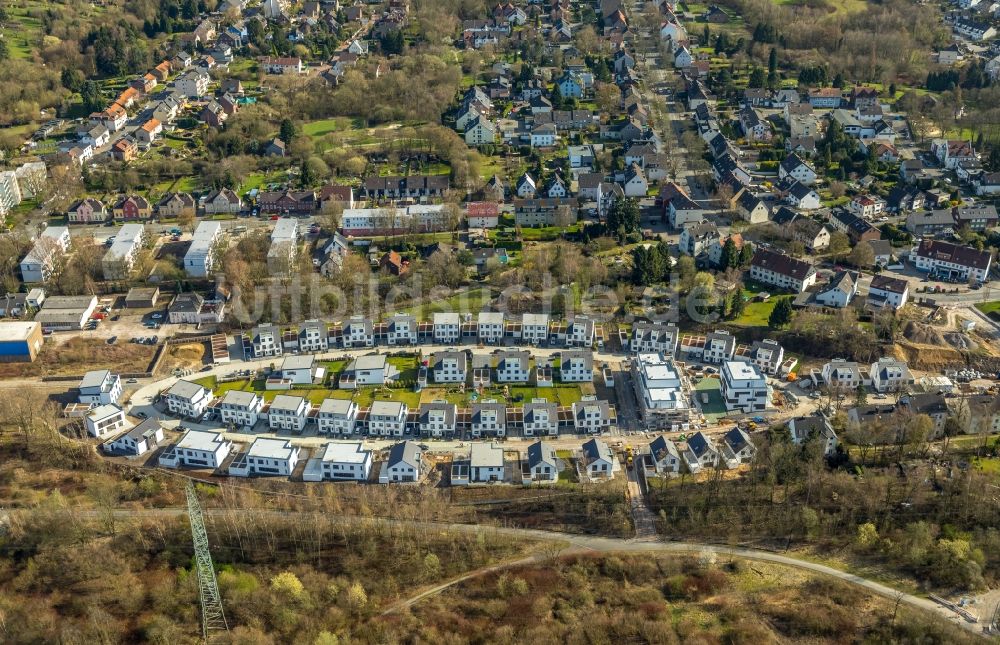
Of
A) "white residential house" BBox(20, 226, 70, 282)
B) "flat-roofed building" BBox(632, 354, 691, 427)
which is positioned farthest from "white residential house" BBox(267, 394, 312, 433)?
"white residential house" BBox(20, 226, 70, 282)

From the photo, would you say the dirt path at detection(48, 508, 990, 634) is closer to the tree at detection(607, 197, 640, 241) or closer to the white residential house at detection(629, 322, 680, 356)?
the white residential house at detection(629, 322, 680, 356)

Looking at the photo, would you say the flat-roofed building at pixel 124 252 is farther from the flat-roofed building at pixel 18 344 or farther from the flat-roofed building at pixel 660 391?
the flat-roofed building at pixel 660 391

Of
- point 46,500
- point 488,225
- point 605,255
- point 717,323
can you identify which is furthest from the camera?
point 488,225

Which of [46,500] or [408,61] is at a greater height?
[408,61]

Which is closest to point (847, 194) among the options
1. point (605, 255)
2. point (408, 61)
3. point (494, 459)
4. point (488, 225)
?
point (605, 255)

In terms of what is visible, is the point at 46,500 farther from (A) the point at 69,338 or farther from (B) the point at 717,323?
(B) the point at 717,323

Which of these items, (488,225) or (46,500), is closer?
(46,500)

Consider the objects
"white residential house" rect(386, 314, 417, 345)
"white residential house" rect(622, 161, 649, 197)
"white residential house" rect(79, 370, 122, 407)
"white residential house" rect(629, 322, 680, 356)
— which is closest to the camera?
"white residential house" rect(79, 370, 122, 407)

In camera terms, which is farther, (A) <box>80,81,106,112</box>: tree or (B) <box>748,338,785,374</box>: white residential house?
(A) <box>80,81,106,112</box>: tree
